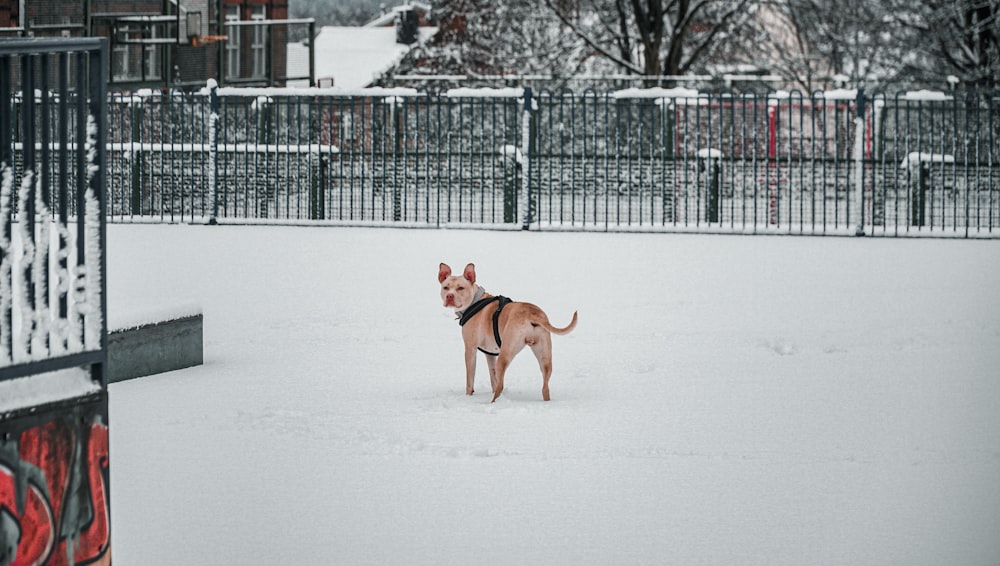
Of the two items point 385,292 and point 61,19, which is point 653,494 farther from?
point 61,19

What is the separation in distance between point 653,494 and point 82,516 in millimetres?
2533

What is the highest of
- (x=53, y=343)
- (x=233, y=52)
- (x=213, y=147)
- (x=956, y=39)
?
(x=233, y=52)

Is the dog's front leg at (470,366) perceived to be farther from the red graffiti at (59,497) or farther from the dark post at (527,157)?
the dark post at (527,157)

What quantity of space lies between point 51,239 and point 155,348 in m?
4.62

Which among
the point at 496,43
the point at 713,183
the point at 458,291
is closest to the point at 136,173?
the point at 713,183

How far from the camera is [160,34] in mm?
30625

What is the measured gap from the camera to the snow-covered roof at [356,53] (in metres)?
66.1

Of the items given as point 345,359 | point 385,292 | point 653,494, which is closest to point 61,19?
point 385,292

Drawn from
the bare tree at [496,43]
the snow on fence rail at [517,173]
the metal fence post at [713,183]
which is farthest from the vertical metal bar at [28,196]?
the bare tree at [496,43]

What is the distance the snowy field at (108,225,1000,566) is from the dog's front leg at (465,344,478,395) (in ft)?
0.51

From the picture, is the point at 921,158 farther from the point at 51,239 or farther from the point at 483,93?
the point at 51,239

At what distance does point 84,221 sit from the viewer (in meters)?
4.26

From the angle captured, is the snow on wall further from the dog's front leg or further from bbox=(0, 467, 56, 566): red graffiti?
the dog's front leg

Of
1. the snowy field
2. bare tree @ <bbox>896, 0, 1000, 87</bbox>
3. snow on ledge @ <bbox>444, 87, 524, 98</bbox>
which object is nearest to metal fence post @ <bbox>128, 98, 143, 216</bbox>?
snow on ledge @ <bbox>444, 87, 524, 98</bbox>
